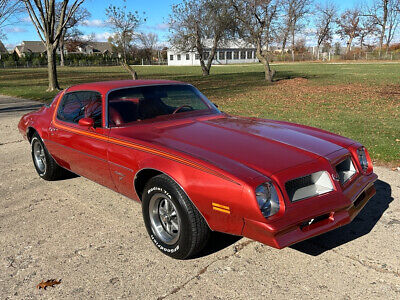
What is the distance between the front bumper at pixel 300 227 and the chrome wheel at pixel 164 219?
29.1 inches

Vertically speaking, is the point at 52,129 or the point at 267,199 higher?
the point at 52,129

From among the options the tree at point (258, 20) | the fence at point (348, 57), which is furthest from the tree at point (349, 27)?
the tree at point (258, 20)

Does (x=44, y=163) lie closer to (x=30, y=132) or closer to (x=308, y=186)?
(x=30, y=132)

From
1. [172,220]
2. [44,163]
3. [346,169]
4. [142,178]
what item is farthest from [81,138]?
[346,169]

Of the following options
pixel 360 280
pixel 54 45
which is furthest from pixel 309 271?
pixel 54 45

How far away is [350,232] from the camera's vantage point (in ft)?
11.1

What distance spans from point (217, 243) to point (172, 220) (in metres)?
0.53

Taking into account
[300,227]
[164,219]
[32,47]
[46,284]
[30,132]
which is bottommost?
[46,284]

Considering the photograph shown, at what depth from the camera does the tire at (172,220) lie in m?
2.74

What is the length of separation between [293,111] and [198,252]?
8663 mm

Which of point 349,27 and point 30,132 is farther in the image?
point 349,27

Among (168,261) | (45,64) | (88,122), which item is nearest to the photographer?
(168,261)

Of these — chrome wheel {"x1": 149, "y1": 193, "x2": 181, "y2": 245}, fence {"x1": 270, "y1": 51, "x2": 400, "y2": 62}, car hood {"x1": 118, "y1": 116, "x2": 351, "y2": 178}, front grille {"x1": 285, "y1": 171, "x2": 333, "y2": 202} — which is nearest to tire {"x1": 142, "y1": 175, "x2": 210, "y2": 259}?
chrome wheel {"x1": 149, "y1": 193, "x2": 181, "y2": 245}

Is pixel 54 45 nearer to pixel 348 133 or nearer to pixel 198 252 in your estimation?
pixel 348 133
